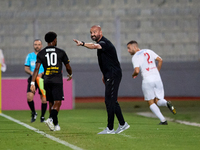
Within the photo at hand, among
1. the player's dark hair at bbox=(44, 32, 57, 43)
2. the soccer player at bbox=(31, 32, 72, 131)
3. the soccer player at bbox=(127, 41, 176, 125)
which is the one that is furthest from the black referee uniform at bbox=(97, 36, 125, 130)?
the soccer player at bbox=(127, 41, 176, 125)

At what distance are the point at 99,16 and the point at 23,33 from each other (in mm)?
3594

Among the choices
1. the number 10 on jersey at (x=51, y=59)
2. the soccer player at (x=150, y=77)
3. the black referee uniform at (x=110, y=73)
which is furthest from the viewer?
the soccer player at (x=150, y=77)

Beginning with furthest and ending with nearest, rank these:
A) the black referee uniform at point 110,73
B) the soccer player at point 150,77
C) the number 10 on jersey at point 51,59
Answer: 1. the soccer player at point 150,77
2. the number 10 on jersey at point 51,59
3. the black referee uniform at point 110,73

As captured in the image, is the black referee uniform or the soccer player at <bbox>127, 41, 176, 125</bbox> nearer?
the black referee uniform

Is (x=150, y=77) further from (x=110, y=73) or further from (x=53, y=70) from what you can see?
(x=53, y=70)

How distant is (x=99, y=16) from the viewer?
21.0 m


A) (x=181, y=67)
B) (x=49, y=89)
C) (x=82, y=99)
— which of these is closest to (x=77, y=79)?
(x=82, y=99)

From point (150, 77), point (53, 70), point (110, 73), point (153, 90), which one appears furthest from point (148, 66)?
point (53, 70)

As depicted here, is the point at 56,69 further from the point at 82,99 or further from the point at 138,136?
the point at 82,99

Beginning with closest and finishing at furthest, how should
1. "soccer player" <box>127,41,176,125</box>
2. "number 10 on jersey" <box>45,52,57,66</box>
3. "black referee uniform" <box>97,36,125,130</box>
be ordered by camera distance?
"black referee uniform" <box>97,36,125,130</box>, "number 10 on jersey" <box>45,52,57,66</box>, "soccer player" <box>127,41,176,125</box>

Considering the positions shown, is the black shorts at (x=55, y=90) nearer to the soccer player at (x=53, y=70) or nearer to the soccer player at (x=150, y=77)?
the soccer player at (x=53, y=70)

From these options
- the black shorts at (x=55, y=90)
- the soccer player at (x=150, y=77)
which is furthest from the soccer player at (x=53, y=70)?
the soccer player at (x=150, y=77)

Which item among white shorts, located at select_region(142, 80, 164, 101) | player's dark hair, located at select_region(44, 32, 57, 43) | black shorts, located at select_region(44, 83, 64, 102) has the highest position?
player's dark hair, located at select_region(44, 32, 57, 43)

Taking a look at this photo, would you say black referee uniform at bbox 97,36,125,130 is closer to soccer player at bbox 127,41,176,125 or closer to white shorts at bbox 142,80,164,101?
soccer player at bbox 127,41,176,125
